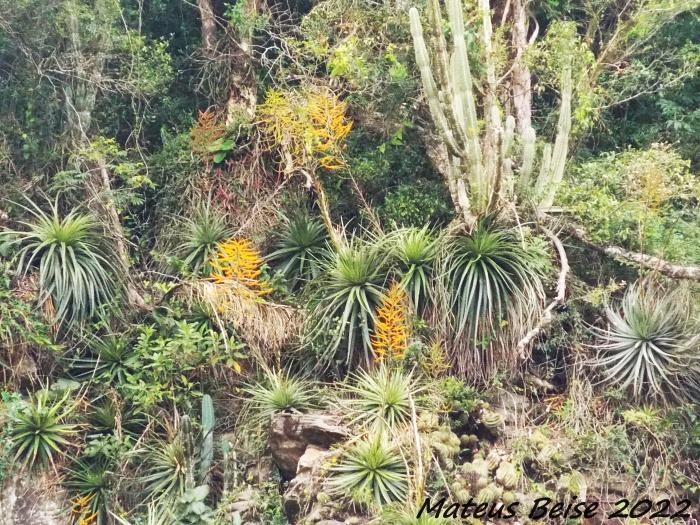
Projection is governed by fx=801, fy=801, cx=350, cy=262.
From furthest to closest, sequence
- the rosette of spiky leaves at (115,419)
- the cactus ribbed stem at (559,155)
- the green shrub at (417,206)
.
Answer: the green shrub at (417,206), the cactus ribbed stem at (559,155), the rosette of spiky leaves at (115,419)

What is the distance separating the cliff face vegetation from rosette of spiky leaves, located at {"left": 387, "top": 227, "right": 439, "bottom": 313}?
39 millimetres

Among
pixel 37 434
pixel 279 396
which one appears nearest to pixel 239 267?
pixel 279 396

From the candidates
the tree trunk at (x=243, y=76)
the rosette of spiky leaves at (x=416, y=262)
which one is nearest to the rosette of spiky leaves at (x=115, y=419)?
the rosette of spiky leaves at (x=416, y=262)

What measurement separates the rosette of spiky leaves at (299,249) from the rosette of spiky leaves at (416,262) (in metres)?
1.06

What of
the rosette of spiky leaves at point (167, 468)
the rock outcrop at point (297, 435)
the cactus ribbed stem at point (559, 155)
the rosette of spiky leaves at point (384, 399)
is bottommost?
the rosette of spiky leaves at point (167, 468)

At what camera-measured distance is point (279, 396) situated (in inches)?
302

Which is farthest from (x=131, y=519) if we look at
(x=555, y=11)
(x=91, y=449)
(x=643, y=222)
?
(x=555, y=11)

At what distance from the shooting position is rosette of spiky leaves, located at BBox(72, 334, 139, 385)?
27.0 ft

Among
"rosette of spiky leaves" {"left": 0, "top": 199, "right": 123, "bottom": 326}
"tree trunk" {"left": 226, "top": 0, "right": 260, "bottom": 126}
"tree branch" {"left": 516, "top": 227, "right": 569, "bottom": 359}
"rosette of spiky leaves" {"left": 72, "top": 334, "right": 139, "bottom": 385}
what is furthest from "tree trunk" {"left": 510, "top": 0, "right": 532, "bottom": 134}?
"rosette of spiky leaves" {"left": 72, "top": 334, "right": 139, "bottom": 385}

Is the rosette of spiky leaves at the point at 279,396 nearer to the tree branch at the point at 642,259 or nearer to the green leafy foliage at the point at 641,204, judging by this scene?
the tree branch at the point at 642,259

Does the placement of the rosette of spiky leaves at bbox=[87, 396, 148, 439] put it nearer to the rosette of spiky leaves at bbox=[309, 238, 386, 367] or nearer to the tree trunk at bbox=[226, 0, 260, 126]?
the rosette of spiky leaves at bbox=[309, 238, 386, 367]

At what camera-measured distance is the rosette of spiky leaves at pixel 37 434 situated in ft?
24.7

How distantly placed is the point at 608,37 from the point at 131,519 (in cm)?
784

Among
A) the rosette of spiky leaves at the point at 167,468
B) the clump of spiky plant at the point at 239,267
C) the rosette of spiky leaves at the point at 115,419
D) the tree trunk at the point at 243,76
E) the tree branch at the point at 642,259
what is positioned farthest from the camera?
the tree trunk at the point at 243,76
